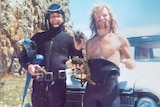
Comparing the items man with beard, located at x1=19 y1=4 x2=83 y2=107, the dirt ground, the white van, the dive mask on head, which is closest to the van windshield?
the white van

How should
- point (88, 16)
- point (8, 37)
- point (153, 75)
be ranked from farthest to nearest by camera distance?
1. point (8, 37)
2. point (88, 16)
3. point (153, 75)

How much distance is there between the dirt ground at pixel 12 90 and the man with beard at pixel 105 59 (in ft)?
1.46

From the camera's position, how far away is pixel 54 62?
1962mm

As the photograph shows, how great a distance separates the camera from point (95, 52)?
186cm

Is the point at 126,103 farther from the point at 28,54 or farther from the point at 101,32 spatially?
the point at 28,54

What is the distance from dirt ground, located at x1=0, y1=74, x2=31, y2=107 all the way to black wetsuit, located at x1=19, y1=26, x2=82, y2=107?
4.6 inches

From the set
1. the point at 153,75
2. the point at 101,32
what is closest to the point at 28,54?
the point at 101,32

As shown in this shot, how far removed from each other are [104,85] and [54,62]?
0.33 m

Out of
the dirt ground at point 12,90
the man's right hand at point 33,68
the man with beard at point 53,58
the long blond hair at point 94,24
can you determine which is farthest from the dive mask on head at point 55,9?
the dirt ground at point 12,90

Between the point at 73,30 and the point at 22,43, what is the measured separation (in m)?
0.33

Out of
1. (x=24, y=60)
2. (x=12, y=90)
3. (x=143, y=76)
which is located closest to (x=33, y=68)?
(x=24, y=60)

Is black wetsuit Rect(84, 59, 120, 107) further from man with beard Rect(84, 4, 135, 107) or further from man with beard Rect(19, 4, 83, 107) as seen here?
man with beard Rect(19, 4, 83, 107)

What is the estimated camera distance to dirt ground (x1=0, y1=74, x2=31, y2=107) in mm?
2088

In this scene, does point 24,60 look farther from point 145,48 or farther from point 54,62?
point 145,48
